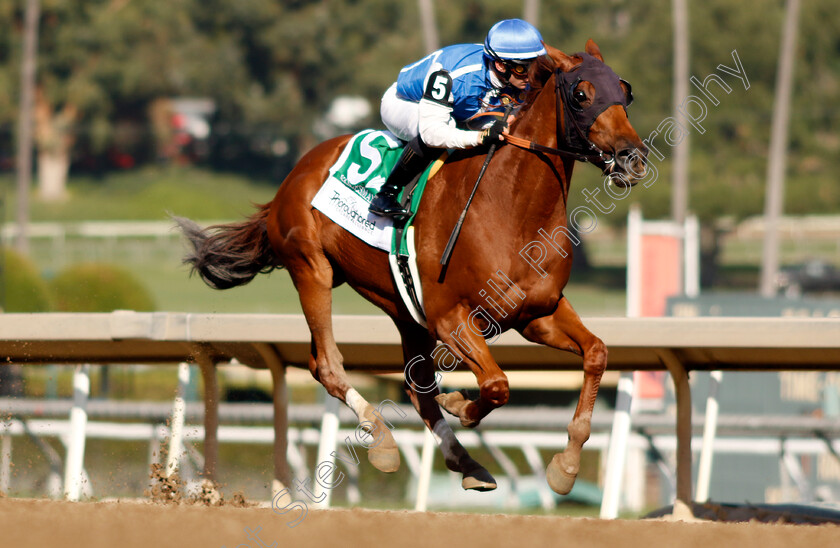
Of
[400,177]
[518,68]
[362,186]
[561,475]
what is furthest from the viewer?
[362,186]

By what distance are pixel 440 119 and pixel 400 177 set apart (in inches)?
14.5

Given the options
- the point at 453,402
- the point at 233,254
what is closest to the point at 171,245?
the point at 233,254

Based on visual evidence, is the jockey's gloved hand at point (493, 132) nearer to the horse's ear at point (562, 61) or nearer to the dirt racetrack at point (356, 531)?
the horse's ear at point (562, 61)

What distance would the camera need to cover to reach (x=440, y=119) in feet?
14.4

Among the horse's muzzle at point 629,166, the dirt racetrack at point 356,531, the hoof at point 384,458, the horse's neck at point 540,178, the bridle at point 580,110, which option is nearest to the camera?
the horse's muzzle at point 629,166

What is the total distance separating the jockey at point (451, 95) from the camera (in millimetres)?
4281

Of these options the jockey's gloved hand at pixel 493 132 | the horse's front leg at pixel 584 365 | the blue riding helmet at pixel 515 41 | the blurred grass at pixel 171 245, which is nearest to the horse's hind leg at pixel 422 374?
the horse's front leg at pixel 584 365

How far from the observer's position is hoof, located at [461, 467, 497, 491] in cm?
448

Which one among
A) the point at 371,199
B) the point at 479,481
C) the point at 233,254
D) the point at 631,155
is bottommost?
the point at 479,481

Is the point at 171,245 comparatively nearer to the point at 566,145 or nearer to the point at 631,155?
the point at 566,145

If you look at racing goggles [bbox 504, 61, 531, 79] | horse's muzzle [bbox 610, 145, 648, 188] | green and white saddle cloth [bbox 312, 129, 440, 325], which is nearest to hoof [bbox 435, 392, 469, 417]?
green and white saddle cloth [bbox 312, 129, 440, 325]

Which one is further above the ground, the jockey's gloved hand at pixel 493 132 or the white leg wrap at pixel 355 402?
the jockey's gloved hand at pixel 493 132

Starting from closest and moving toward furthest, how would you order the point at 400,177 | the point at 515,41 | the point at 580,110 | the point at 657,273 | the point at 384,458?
the point at 580,110 → the point at 515,41 → the point at 384,458 → the point at 400,177 → the point at 657,273

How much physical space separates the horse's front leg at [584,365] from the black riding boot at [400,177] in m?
0.73
